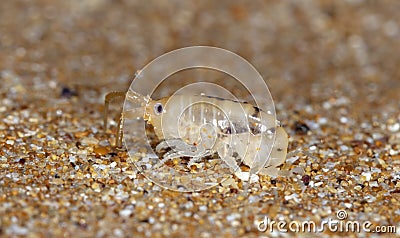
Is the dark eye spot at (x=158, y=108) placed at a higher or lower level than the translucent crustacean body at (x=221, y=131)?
higher

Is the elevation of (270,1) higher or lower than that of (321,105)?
higher

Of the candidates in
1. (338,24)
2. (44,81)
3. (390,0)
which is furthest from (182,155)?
(390,0)

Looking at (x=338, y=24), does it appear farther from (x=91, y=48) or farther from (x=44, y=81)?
(x=44, y=81)

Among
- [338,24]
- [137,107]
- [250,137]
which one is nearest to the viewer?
[250,137]

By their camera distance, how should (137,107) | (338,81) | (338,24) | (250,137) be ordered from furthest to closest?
(338,24) < (338,81) < (137,107) < (250,137)

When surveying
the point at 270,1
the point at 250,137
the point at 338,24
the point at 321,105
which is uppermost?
the point at 270,1

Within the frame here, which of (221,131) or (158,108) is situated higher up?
(158,108)

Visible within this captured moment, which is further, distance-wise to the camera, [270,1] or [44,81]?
[270,1]

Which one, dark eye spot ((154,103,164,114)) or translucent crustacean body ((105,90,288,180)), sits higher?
dark eye spot ((154,103,164,114))
